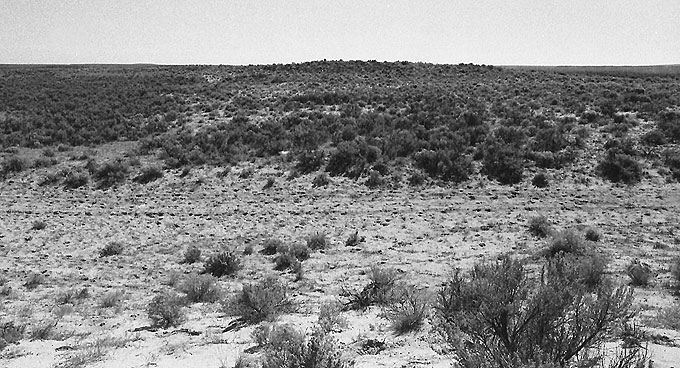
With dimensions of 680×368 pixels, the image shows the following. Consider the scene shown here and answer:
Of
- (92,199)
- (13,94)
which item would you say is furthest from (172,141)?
(13,94)

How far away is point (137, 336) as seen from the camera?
272 inches

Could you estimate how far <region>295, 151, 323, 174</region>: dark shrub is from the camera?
1744 centimetres

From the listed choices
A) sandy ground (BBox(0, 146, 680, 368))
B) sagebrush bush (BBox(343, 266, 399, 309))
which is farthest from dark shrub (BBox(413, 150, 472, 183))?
sagebrush bush (BBox(343, 266, 399, 309))

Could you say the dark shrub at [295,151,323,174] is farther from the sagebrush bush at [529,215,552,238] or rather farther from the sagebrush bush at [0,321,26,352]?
the sagebrush bush at [0,321,26,352]

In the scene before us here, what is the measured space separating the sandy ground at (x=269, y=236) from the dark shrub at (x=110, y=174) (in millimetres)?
736

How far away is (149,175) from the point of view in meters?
17.2

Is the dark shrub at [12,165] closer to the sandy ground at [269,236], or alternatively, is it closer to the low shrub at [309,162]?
the sandy ground at [269,236]

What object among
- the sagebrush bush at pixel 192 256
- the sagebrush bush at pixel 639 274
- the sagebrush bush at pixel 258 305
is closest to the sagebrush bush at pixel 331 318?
the sagebrush bush at pixel 258 305

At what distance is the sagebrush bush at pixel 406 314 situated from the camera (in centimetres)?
679

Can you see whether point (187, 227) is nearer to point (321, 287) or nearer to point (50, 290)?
point (50, 290)

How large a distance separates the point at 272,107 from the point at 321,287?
23.0 meters

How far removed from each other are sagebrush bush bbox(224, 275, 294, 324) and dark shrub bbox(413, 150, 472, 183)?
957 centimetres

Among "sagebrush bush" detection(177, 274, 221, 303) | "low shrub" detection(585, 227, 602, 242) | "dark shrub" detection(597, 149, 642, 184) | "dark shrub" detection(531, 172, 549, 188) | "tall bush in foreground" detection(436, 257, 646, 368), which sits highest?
"tall bush in foreground" detection(436, 257, 646, 368)

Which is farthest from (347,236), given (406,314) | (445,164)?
(445,164)
